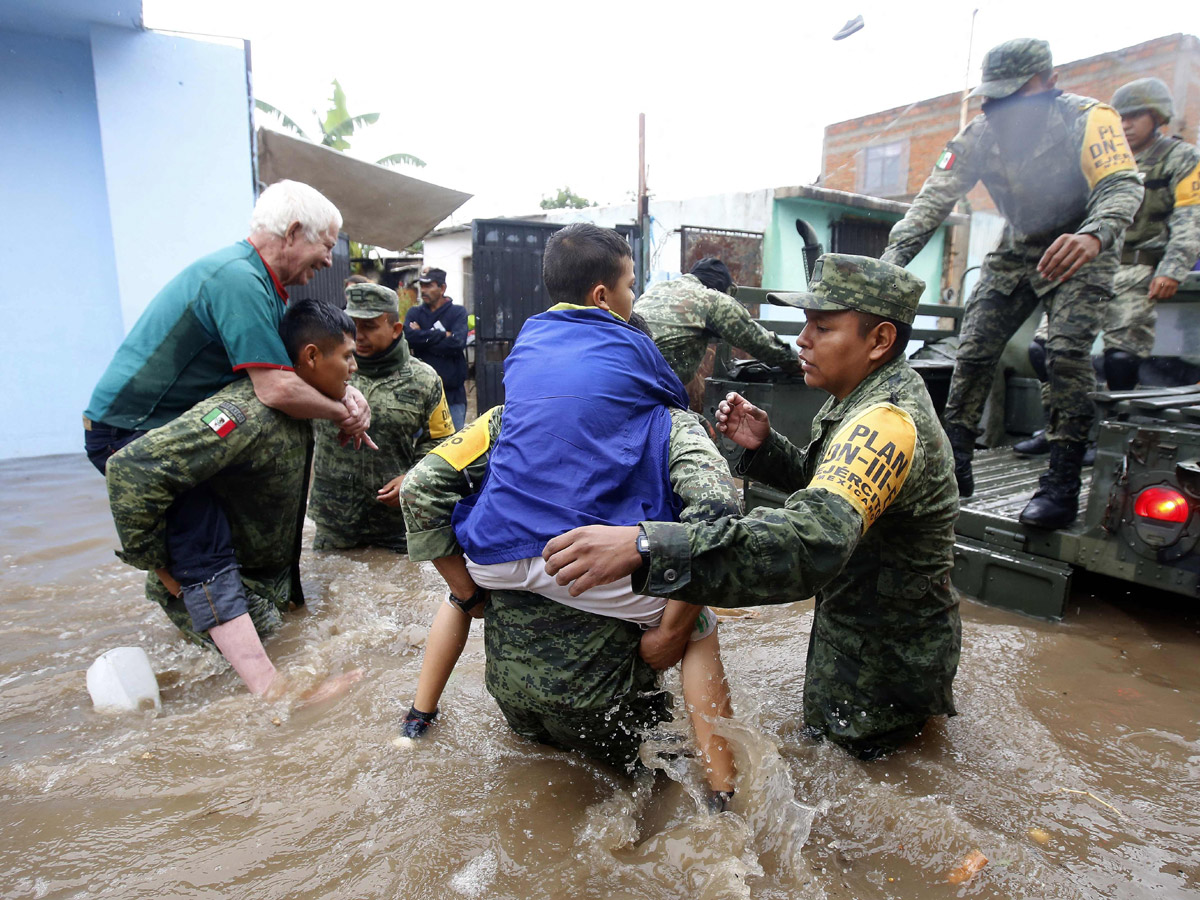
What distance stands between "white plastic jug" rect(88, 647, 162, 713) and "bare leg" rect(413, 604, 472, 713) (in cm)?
101

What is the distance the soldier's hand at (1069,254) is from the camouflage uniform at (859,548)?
56.2 inches

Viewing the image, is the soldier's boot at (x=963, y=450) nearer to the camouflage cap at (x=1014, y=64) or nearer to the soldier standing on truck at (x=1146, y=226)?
the soldier standing on truck at (x=1146, y=226)

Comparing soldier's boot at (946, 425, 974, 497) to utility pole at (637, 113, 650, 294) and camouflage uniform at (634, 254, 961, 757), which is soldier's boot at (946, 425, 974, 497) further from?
utility pole at (637, 113, 650, 294)

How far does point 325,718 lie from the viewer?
93.1 inches

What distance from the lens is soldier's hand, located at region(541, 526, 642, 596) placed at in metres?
1.36

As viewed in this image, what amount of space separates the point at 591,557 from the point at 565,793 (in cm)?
90

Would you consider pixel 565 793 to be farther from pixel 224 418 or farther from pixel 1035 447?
pixel 1035 447

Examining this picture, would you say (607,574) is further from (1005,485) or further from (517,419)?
(1005,485)

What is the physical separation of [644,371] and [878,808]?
1.28 meters

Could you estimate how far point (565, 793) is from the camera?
1922 mm

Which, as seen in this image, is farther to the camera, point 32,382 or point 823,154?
point 823,154

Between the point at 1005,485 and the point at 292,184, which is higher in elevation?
the point at 292,184

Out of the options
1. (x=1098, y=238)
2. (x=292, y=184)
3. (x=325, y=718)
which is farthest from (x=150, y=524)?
(x=1098, y=238)

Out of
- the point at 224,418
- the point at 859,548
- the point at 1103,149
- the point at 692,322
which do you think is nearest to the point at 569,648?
the point at 859,548
